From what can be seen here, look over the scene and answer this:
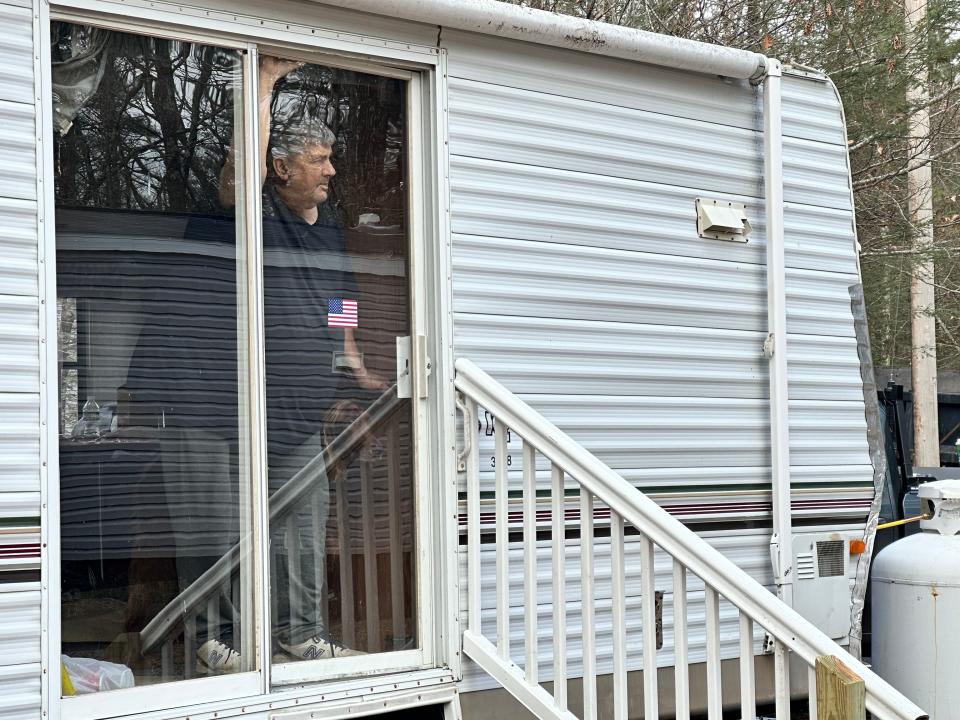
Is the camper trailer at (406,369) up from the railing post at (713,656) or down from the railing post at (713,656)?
up

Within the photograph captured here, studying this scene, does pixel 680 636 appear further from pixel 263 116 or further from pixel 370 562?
pixel 263 116

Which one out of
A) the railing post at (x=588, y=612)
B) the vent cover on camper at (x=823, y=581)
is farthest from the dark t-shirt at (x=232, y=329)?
the vent cover on camper at (x=823, y=581)

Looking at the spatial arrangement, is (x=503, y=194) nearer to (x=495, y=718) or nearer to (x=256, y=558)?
(x=256, y=558)

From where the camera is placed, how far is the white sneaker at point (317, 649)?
354 cm

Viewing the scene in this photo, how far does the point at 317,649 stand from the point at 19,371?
1259 millimetres

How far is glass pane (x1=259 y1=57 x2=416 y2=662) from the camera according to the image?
3.58m

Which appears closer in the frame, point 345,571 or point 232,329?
point 232,329

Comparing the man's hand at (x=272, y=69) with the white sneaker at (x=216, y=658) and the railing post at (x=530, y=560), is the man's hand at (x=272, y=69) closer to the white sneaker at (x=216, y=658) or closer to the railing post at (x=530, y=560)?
the railing post at (x=530, y=560)

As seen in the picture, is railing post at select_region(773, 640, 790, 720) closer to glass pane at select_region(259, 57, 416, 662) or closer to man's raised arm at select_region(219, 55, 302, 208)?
glass pane at select_region(259, 57, 416, 662)

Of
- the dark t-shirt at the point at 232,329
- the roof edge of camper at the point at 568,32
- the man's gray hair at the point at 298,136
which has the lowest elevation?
the dark t-shirt at the point at 232,329

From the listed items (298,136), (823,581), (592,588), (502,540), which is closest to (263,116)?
(298,136)

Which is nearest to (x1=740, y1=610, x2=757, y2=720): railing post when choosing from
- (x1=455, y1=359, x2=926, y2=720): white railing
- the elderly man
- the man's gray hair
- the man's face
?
(x1=455, y1=359, x2=926, y2=720): white railing

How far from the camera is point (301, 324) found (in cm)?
365

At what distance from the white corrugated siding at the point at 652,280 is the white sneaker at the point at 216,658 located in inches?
34.9
